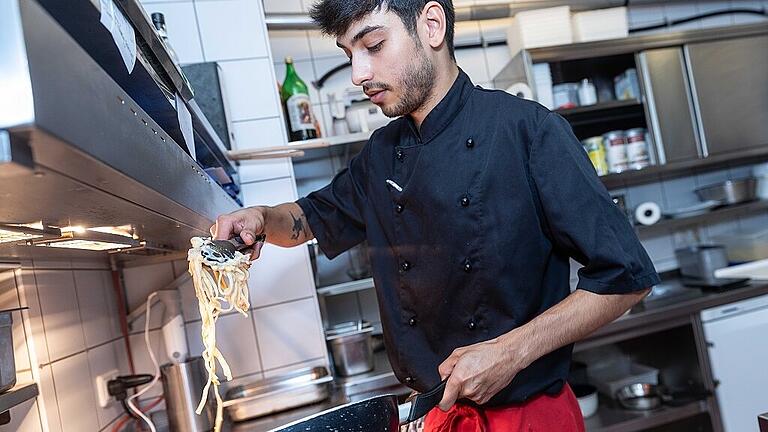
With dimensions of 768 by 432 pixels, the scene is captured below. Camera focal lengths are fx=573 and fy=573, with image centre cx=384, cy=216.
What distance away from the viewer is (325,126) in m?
2.56

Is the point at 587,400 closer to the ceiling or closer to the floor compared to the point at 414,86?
closer to the floor

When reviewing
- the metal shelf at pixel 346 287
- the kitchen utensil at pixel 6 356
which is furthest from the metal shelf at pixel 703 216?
the kitchen utensil at pixel 6 356

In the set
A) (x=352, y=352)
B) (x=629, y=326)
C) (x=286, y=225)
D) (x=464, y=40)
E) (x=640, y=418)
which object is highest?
(x=464, y=40)

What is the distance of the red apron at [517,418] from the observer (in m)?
1.20

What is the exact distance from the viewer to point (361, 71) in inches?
48.3

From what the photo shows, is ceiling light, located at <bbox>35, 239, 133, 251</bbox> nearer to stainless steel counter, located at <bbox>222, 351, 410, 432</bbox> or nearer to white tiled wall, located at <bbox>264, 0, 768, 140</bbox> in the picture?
stainless steel counter, located at <bbox>222, 351, 410, 432</bbox>

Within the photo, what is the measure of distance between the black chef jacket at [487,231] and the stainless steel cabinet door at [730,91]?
1.66 meters

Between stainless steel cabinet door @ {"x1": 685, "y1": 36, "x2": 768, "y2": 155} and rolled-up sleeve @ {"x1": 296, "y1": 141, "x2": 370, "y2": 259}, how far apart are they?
5.89 feet

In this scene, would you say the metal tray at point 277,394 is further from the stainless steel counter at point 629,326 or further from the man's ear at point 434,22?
the man's ear at point 434,22

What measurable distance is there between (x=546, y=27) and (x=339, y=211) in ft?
4.80

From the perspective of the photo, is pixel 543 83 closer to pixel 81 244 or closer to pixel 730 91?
pixel 730 91

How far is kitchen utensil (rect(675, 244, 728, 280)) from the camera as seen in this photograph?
2.54 m

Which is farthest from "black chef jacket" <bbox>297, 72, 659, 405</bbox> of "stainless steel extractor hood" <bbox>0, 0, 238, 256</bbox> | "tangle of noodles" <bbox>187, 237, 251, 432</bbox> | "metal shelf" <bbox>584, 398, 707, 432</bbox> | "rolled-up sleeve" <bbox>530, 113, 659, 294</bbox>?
"metal shelf" <bbox>584, 398, 707, 432</bbox>

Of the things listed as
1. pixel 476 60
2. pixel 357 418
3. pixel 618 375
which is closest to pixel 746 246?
pixel 618 375
